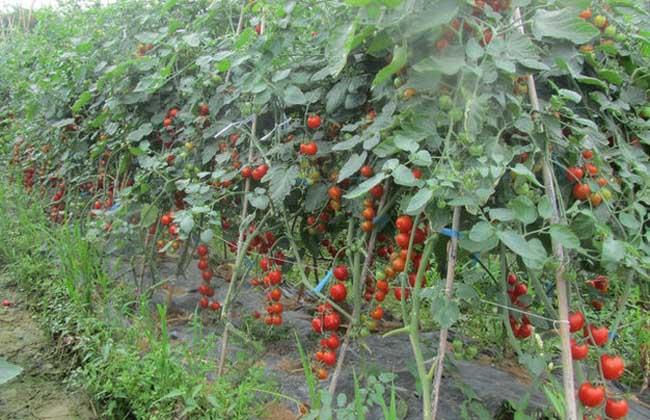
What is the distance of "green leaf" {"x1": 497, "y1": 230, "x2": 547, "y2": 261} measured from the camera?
876mm

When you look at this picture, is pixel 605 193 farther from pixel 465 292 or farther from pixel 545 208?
pixel 465 292

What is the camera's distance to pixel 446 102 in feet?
3.25

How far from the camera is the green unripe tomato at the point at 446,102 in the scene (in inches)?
38.8

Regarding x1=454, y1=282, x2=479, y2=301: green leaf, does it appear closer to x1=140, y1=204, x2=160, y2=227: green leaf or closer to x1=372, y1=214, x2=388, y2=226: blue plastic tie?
x1=372, y1=214, x2=388, y2=226: blue plastic tie

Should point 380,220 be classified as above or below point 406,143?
below

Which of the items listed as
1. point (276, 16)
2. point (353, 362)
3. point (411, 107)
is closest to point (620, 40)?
point (411, 107)

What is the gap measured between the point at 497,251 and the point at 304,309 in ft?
3.87

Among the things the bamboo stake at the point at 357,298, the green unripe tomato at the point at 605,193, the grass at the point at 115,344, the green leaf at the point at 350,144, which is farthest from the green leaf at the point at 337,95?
the grass at the point at 115,344

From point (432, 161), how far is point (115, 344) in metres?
1.22

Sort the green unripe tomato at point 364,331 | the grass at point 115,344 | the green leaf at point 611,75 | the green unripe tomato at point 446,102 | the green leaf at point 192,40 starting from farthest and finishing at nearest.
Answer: the green leaf at point 192,40, the grass at point 115,344, the green unripe tomato at point 364,331, the green leaf at point 611,75, the green unripe tomato at point 446,102

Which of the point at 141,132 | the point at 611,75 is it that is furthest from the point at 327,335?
the point at 141,132

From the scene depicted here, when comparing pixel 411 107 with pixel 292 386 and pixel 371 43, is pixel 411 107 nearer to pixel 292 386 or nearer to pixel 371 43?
pixel 371 43

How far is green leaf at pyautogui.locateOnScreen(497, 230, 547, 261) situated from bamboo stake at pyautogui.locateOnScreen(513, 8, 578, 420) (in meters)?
0.08

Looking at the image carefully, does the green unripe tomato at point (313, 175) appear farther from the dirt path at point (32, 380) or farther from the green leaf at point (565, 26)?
the dirt path at point (32, 380)
